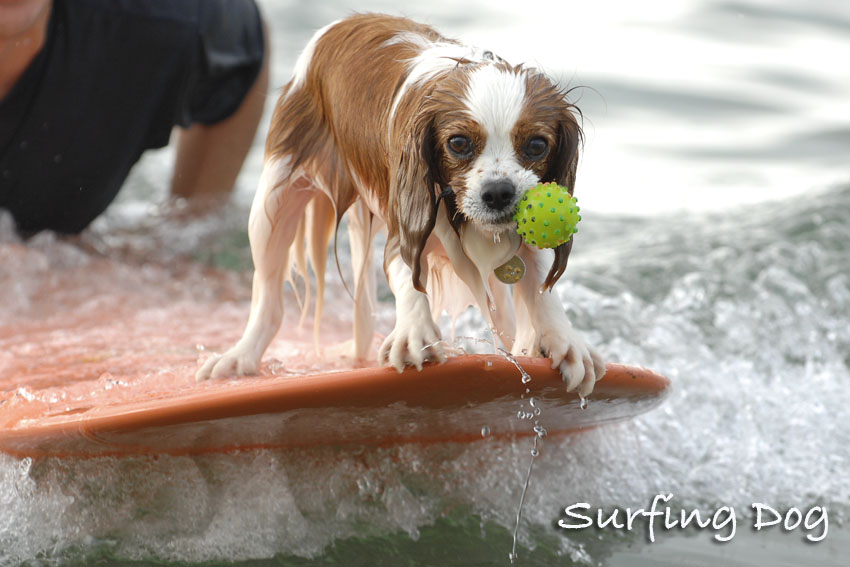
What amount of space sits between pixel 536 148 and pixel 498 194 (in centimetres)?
11

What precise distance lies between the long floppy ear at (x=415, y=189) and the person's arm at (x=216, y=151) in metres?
2.67

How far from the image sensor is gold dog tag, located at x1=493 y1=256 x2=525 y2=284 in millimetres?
2064

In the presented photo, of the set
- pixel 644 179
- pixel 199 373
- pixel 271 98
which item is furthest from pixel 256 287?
pixel 644 179

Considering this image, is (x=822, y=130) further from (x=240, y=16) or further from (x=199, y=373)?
(x=199, y=373)

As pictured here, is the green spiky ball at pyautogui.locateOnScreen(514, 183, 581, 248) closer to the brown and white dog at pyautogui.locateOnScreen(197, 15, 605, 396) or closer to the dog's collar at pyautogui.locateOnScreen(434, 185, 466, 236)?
the brown and white dog at pyautogui.locateOnScreen(197, 15, 605, 396)

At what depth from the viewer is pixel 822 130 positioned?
7.41 metres

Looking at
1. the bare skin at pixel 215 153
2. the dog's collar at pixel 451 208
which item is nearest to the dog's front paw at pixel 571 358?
the dog's collar at pixel 451 208

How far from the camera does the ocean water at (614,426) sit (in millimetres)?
2354

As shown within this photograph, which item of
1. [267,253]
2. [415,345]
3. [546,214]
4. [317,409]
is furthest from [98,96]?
[546,214]

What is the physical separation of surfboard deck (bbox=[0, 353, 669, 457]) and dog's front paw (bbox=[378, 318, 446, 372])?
0.06 ft

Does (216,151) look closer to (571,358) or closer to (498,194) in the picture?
(571,358)

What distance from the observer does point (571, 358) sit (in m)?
2.15

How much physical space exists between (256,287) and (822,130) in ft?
19.1

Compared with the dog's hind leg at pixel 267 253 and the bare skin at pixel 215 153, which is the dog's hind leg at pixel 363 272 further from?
the bare skin at pixel 215 153
